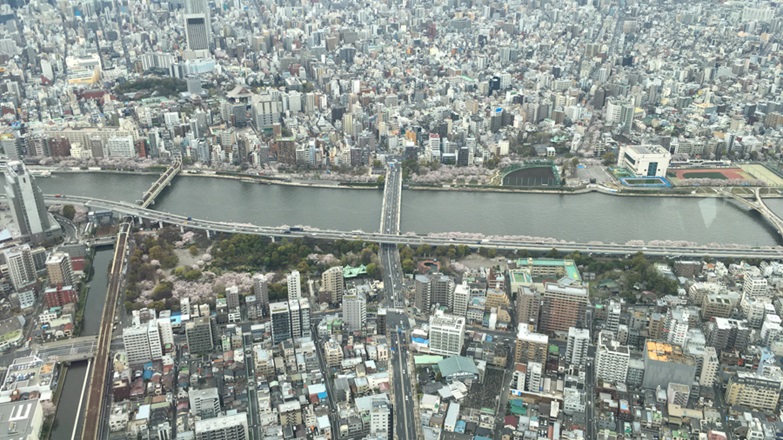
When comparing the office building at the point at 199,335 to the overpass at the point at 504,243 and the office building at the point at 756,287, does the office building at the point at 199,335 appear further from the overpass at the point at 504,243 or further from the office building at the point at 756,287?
the office building at the point at 756,287

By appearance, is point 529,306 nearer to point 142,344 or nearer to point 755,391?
point 755,391

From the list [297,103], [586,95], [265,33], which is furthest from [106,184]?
[265,33]

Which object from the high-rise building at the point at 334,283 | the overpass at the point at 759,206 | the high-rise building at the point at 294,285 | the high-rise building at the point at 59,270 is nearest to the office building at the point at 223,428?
the high-rise building at the point at 294,285

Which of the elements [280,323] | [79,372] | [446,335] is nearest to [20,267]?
[79,372]

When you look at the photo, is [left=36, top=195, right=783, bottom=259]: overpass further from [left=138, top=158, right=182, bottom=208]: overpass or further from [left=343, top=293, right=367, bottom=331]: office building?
[left=343, top=293, right=367, bottom=331]: office building

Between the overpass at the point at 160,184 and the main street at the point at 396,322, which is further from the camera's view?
the overpass at the point at 160,184

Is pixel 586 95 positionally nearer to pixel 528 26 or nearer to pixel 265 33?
pixel 528 26

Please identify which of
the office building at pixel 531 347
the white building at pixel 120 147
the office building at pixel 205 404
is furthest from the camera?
the white building at pixel 120 147
